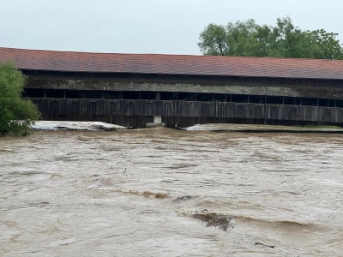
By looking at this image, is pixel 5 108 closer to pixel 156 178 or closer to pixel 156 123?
pixel 156 123

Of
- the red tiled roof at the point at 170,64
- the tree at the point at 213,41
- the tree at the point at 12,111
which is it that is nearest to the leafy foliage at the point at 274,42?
the tree at the point at 213,41

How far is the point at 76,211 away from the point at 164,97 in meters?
21.9

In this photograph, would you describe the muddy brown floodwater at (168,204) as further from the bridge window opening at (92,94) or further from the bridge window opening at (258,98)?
the bridge window opening at (258,98)

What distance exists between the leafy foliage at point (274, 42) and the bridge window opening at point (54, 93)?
18407 mm

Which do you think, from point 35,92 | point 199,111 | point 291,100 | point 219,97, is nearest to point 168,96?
point 199,111

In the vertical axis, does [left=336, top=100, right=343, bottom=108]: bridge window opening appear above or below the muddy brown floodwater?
above

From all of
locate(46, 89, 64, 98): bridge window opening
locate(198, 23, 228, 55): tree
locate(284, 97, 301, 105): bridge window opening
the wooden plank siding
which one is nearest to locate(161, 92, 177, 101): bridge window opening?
the wooden plank siding

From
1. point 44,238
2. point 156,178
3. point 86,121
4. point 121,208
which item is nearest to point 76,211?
point 121,208

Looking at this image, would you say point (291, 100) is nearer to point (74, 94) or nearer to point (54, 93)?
point (74, 94)

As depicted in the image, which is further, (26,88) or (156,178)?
(26,88)

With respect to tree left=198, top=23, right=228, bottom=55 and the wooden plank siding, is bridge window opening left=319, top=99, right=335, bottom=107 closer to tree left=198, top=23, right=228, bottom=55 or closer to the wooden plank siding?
the wooden plank siding

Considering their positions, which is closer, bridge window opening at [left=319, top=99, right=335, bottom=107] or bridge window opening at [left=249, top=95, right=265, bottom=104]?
bridge window opening at [left=249, top=95, right=265, bottom=104]

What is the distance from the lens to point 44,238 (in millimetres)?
7016

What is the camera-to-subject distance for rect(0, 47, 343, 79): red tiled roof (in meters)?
29.3
